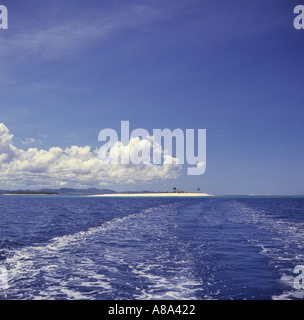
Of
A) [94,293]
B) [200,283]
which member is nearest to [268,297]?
[200,283]

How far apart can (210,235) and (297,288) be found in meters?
16.0

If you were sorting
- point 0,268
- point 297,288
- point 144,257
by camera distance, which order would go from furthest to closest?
point 144,257 < point 0,268 < point 297,288

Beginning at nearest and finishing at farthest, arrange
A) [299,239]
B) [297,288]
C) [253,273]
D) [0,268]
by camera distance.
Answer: [297,288] < [253,273] < [0,268] < [299,239]

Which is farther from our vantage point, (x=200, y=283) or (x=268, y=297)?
(x=200, y=283)

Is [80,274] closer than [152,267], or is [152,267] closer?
[80,274]

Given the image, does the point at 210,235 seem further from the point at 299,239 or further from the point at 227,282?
the point at 227,282

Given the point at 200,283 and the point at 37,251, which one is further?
the point at 37,251

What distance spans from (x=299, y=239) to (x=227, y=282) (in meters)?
18.1

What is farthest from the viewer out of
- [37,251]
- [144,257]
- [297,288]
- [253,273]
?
[37,251]

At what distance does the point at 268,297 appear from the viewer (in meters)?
12.1

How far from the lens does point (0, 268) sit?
1717 cm
